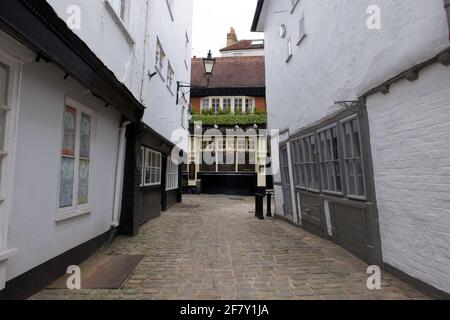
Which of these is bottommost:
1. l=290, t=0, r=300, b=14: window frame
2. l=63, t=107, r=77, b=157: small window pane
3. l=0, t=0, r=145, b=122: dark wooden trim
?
l=63, t=107, r=77, b=157: small window pane

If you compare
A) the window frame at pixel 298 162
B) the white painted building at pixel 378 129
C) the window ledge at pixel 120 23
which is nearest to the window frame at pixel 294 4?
the white painted building at pixel 378 129

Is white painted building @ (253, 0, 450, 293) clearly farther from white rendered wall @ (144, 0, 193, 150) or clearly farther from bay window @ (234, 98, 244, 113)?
bay window @ (234, 98, 244, 113)

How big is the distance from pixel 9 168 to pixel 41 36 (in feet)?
4.66

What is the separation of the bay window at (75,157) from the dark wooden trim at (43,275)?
28.7 inches

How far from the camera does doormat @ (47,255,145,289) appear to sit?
3870mm

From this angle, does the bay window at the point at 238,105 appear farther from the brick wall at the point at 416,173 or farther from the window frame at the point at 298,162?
the brick wall at the point at 416,173

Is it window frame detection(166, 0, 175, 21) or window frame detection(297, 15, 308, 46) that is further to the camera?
window frame detection(166, 0, 175, 21)

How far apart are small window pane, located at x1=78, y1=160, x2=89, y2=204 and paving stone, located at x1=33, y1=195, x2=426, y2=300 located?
1.18 meters

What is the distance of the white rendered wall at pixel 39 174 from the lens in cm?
320

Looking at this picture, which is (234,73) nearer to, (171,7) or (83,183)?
(171,7)

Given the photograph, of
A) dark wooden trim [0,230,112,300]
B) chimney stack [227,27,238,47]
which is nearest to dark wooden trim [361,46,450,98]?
dark wooden trim [0,230,112,300]

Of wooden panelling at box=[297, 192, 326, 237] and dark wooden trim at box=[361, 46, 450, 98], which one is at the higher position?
dark wooden trim at box=[361, 46, 450, 98]
